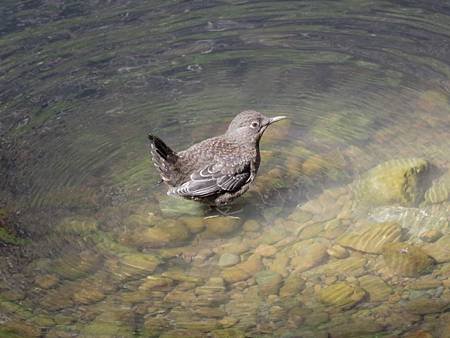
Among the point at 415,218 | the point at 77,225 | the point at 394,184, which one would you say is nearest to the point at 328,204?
the point at 394,184

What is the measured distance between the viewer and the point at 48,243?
727 cm

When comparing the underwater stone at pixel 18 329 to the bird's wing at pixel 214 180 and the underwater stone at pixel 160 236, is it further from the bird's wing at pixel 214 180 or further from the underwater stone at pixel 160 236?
the bird's wing at pixel 214 180

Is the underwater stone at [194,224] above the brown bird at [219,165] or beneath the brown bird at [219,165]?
beneath

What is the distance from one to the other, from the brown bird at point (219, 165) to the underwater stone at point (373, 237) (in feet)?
4.77

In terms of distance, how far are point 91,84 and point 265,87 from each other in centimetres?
258

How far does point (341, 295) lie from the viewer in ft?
21.2

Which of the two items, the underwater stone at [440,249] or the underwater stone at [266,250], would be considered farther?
the underwater stone at [266,250]

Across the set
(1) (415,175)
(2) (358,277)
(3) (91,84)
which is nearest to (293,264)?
(2) (358,277)

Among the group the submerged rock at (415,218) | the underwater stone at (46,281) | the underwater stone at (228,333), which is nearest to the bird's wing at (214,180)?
the submerged rock at (415,218)

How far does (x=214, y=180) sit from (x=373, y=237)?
190 centimetres

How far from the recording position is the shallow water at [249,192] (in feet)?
21.1

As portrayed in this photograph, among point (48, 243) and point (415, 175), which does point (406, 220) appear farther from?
point (48, 243)

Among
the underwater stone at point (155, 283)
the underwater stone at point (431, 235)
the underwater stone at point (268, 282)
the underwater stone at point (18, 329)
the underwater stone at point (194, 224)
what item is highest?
the underwater stone at point (431, 235)

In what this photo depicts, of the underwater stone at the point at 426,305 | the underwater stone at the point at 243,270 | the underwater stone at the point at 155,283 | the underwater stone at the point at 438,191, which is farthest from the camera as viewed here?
the underwater stone at the point at 438,191
